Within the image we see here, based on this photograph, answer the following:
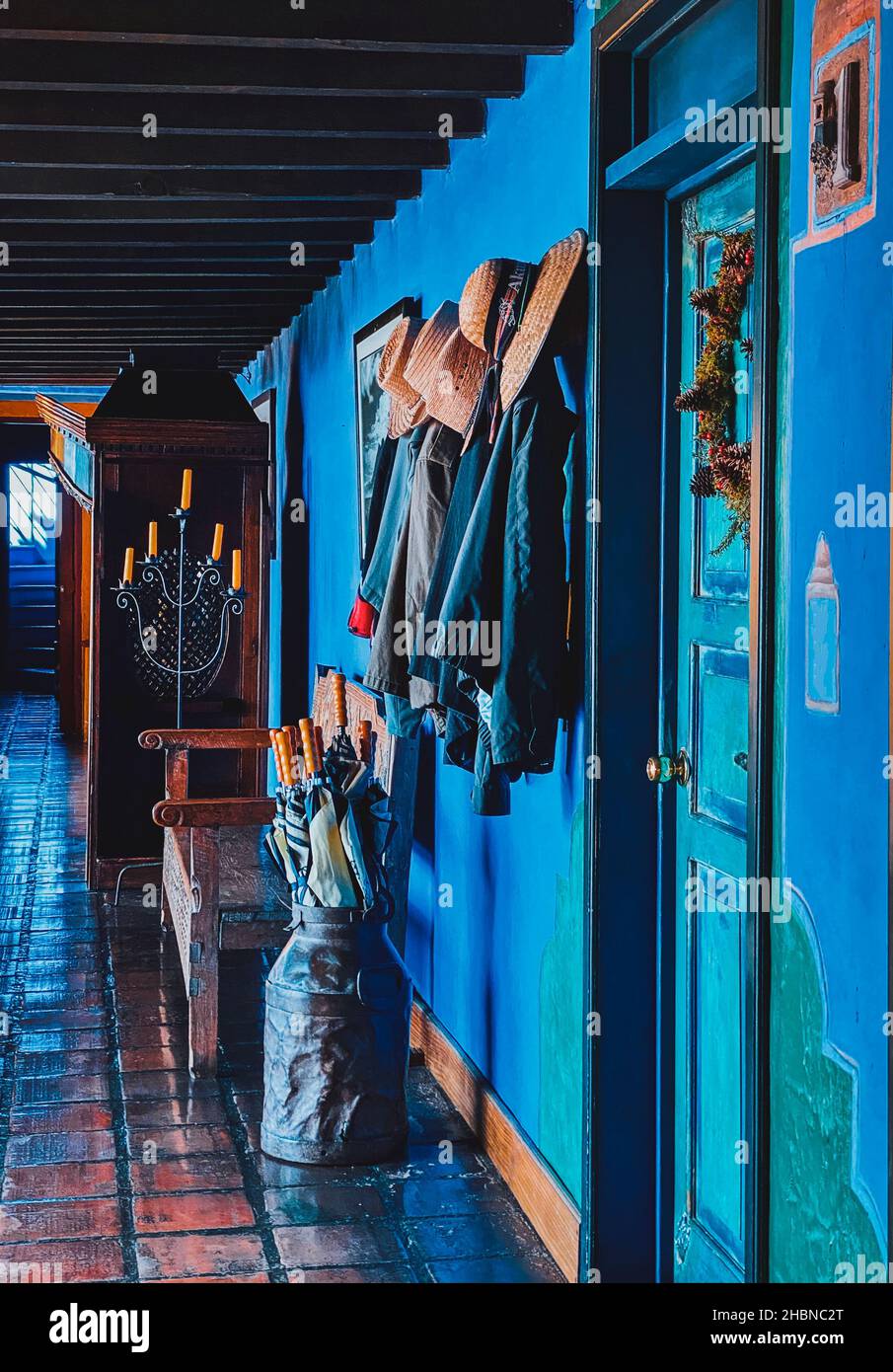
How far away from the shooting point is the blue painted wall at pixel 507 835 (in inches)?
128

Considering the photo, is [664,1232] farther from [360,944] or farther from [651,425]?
[651,425]

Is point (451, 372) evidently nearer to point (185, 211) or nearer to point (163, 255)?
point (185, 211)

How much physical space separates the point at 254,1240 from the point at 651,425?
1.88 m

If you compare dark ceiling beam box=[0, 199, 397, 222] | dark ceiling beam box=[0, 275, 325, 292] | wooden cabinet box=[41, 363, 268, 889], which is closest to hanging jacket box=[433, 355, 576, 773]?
dark ceiling beam box=[0, 199, 397, 222]

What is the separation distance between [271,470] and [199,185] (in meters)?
3.35

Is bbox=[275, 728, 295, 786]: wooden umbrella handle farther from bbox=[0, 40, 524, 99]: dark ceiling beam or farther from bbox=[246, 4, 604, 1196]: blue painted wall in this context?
bbox=[0, 40, 524, 99]: dark ceiling beam

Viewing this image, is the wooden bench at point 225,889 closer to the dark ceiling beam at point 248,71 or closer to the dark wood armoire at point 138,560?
the dark ceiling beam at point 248,71

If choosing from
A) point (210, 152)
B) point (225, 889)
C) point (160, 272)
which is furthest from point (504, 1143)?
point (160, 272)

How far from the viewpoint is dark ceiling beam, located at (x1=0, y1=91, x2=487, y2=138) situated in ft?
13.1

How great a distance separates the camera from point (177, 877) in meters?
5.09

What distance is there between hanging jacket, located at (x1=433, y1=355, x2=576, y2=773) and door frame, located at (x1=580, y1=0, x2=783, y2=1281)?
0.28 ft

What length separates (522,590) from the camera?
300 centimetres

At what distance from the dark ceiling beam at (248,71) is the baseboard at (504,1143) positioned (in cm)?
243

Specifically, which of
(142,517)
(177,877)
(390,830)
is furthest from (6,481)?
(390,830)
